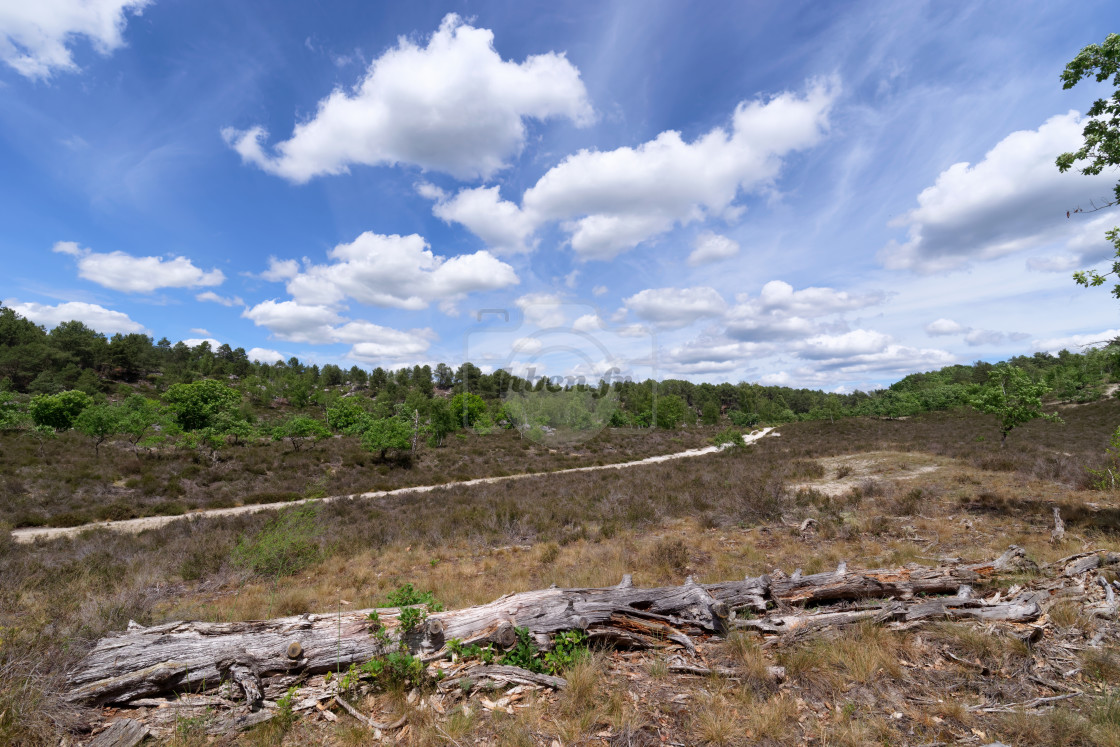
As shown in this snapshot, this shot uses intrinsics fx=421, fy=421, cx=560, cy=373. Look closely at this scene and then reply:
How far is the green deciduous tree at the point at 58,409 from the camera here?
31.2m

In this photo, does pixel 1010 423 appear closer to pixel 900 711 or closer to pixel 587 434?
pixel 900 711

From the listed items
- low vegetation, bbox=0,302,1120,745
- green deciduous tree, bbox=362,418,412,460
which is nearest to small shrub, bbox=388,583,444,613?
low vegetation, bbox=0,302,1120,745

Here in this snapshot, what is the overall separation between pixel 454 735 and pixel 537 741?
2.55 ft

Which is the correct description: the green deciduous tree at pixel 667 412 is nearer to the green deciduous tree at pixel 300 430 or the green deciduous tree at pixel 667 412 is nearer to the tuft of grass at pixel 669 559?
the green deciduous tree at pixel 300 430

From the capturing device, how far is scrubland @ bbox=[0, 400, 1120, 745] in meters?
4.02

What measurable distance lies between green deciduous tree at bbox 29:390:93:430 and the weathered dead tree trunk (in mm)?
41696

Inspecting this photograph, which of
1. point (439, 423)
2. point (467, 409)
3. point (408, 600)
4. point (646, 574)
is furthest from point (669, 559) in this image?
point (467, 409)

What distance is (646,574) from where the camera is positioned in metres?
9.34

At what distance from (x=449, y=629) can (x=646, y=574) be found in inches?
214

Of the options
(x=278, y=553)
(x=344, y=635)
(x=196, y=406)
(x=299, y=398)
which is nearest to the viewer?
(x=344, y=635)

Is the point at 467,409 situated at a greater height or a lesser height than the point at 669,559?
greater

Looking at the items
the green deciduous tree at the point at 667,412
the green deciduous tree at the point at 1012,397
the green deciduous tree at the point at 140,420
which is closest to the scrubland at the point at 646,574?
the green deciduous tree at the point at 1012,397

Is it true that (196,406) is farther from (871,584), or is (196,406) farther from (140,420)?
(871,584)

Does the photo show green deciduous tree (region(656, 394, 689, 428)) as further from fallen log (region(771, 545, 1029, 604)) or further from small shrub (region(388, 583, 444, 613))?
small shrub (region(388, 583, 444, 613))
